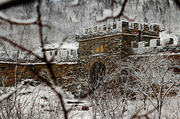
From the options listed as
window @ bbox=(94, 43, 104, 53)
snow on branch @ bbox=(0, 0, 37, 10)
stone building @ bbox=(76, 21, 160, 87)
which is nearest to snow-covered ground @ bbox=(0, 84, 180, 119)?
stone building @ bbox=(76, 21, 160, 87)

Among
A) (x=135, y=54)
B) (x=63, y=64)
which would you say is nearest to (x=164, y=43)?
(x=135, y=54)

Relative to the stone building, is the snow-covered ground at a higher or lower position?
lower

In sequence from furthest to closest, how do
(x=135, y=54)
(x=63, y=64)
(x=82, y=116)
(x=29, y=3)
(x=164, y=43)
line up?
(x=63, y=64) → (x=135, y=54) → (x=164, y=43) → (x=82, y=116) → (x=29, y=3)

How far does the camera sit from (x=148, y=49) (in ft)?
30.9

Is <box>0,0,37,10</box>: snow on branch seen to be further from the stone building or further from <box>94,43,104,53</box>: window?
<box>94,43,104,53</box>: window

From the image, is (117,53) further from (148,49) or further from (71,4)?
(71,4)

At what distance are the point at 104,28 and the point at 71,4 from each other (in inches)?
395

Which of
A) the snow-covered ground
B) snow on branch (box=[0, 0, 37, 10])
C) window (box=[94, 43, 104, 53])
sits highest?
snow on branch (box=[0, 0, 37, 10])

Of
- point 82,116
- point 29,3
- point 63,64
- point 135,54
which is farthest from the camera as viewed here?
point 63,64

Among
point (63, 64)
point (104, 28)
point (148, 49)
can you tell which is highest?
point (104, 28)

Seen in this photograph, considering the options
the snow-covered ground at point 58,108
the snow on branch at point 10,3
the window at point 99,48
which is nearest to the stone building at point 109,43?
the window at point 99,48

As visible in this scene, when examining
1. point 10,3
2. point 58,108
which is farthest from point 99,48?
point 10,3

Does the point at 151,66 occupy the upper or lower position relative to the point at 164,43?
lower

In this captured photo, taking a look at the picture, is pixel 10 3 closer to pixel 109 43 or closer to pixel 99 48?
pixel 109 43
